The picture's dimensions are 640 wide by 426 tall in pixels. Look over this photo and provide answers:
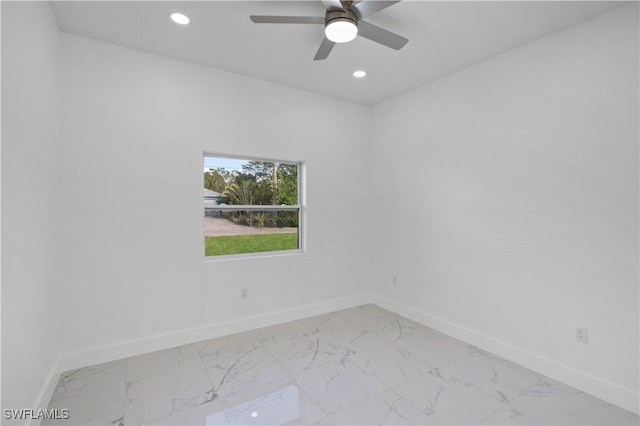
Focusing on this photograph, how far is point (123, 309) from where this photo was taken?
9.00 feet

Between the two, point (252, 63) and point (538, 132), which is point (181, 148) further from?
point (538, 132)

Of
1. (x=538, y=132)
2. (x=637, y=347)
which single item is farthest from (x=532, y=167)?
(x=637, y=347)

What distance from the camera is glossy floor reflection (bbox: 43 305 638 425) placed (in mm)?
1975

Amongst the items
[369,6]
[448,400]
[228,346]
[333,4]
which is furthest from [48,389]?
[369,6]

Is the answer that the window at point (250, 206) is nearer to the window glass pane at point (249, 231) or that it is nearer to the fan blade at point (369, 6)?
the window glass pane at point (249, 231)

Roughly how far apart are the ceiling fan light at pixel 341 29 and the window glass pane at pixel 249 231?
208 centimetres

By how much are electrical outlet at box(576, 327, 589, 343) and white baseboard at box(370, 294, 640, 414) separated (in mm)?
238

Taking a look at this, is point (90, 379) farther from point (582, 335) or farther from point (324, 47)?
point (582, 335)

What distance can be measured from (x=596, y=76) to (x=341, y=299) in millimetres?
3308

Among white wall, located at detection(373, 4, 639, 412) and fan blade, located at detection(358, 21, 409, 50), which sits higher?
fan blade, located at detection(358, 21, 409, 50)

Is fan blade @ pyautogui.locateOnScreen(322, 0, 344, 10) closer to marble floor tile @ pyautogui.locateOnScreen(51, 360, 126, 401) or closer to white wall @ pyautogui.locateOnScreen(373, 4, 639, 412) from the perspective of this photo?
white wall @ pyautogui.locateOnScreen(373, 4, 639, 412)

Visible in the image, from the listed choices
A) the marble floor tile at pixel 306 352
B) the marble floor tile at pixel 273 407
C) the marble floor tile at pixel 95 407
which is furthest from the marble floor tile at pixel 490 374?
the marble floor tile at pixel 95 407

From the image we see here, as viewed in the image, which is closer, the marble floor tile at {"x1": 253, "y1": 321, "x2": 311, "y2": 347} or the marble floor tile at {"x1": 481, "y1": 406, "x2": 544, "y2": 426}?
the marble floor tile at {"x1": 481, "y1": 406, "x2": 544, "y2": 426}

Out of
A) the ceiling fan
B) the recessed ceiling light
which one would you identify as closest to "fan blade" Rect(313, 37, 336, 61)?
the ceiling fan
